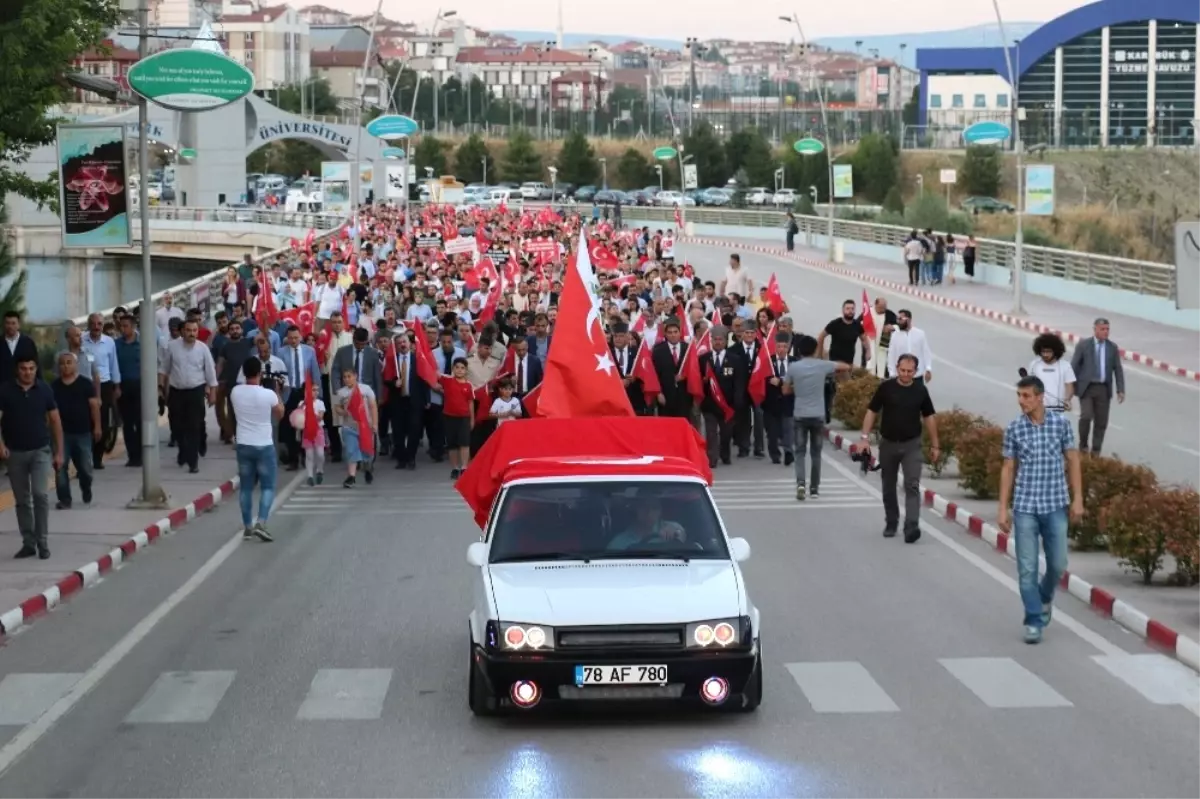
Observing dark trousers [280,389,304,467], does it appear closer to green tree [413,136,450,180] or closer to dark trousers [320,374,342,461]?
dark trousers [320,374,342,461]

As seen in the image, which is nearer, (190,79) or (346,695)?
(346,695)

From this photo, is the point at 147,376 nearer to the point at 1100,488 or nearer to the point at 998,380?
the point at 1100,488

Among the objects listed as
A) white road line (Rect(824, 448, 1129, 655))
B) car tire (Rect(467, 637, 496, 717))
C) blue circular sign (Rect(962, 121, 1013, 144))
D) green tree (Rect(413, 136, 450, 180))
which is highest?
green tree (Rect(413, 136, 450, 180))

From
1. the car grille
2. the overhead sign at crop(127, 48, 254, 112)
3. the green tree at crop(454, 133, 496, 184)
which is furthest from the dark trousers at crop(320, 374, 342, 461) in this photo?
the green tree at crop(454, 133, 496, 184)

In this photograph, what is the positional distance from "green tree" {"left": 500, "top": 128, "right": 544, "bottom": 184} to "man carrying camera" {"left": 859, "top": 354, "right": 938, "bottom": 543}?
13344cm

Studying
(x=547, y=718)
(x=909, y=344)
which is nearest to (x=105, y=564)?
(x=547, y=718)

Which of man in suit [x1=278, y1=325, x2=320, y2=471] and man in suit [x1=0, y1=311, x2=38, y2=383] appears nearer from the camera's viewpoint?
man in suit [x1=0, y1=311, x2=38, y2=383]

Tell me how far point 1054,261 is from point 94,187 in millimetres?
38161

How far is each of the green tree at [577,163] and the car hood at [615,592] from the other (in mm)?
138148

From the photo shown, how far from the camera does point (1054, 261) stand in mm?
53781

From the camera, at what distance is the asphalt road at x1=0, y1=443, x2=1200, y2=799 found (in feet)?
30.7

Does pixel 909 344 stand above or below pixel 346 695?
above

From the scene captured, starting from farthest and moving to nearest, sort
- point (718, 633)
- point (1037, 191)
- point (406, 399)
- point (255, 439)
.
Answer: point (1037, 191) → point (406, 399) → point (255, 439) → point (718, 633)

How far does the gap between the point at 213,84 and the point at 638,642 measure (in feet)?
38.8
